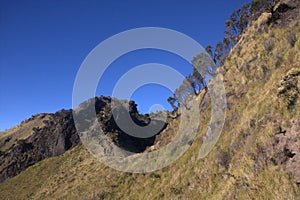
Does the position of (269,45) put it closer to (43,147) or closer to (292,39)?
(292,39)

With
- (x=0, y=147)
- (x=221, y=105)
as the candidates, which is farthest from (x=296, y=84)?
(x=0, y=147)

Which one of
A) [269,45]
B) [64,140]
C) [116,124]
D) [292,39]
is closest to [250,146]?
[292,39]

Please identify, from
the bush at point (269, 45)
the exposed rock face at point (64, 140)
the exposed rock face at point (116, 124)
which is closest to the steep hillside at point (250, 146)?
the bush at point (269, 45)

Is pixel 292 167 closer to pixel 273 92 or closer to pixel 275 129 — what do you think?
pixel 275 129

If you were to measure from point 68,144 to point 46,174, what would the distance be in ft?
57.7

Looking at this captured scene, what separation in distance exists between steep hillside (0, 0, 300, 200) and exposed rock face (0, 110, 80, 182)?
Result: 31.4 meters

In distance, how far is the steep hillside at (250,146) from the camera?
1166 cm

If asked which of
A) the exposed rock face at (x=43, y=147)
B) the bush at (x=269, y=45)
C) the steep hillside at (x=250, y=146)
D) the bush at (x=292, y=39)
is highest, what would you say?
the exposed rock face at (x=43, y=147)

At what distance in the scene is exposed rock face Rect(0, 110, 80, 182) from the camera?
6850 cm

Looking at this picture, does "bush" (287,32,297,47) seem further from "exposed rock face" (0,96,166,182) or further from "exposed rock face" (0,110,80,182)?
"exposed rock face" (0,110,80,182)

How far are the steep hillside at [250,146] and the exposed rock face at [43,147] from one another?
31.4 meters

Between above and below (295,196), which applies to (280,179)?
above

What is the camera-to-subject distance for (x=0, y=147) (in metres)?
118

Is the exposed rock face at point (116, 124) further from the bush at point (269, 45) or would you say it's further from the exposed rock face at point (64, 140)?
the bush at point (269, 45)
